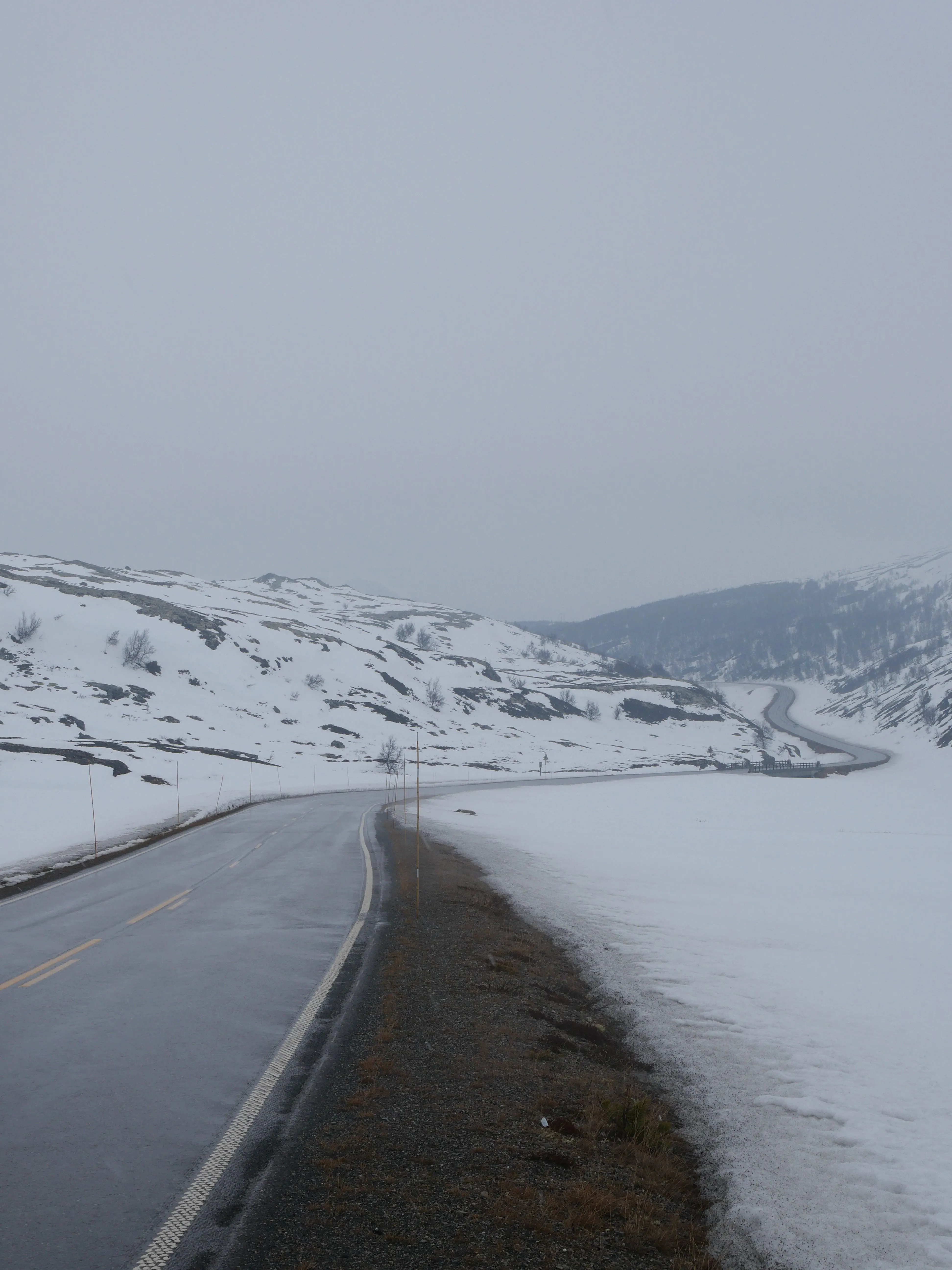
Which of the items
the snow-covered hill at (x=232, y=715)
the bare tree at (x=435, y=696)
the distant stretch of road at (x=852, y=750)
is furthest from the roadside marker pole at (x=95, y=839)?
the distant stretch of road at (x=852, y=750)

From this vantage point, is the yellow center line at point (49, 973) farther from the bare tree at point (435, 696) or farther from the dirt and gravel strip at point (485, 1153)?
the bare tree at point (435, 696)

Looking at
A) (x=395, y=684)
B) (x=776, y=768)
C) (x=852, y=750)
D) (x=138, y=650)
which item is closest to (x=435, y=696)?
(x=395, y=684)

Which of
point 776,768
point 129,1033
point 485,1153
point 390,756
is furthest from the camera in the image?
point 776,768

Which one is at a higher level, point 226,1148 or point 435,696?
point 435,696

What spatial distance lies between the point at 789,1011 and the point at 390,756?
91576mm

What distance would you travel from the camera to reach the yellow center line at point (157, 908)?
14.3 meters

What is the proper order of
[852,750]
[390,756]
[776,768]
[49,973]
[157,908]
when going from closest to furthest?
[49,973] → [157,908] → [390,756] → [776,768] → [852,750]

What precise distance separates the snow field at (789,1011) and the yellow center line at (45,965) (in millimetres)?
8042

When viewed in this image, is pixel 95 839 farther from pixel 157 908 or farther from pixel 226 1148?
pixel 226 1148

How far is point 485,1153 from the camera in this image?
231 inches

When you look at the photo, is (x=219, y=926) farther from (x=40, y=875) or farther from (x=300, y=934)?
(x=40, y=875)

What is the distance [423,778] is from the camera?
285ft

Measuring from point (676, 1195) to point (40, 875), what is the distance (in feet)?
66.8

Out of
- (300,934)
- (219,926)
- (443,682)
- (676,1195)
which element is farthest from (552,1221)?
(443,682)
